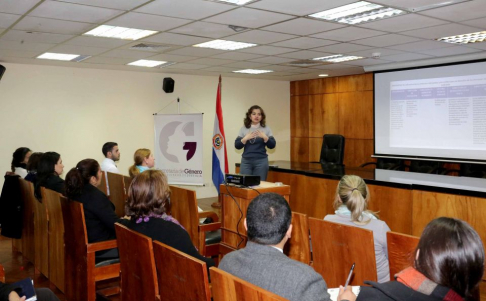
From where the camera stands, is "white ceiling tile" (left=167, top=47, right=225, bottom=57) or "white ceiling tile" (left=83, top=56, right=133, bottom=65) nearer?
"white ceiling tile" (left=167, top=47, right=225, bottom=57)

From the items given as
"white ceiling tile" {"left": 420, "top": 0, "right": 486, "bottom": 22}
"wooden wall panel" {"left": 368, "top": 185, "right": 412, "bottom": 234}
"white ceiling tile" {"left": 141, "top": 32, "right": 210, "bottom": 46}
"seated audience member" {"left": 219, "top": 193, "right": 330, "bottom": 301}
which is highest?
"white ceiling tile" {"left": 141, "top": 32, "right": 210, "bottom": 46}

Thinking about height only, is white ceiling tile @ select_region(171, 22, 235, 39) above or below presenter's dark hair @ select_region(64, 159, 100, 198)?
above

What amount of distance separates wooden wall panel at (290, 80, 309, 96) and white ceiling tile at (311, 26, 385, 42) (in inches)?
182

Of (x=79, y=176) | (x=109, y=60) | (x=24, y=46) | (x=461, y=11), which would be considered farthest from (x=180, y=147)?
(x=461, y=11)

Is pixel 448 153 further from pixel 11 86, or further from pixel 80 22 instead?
pixel 11 86

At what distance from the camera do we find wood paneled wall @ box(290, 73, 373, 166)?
8750mm

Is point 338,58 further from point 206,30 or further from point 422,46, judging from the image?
point 206,30

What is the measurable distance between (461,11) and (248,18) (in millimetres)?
1965

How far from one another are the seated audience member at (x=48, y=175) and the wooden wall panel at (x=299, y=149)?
6594 mm

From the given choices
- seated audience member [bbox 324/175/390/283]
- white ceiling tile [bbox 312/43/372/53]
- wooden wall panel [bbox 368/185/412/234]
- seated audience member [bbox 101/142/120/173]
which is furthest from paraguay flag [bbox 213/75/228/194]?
seated audience member [bbox 324/175/390/283]

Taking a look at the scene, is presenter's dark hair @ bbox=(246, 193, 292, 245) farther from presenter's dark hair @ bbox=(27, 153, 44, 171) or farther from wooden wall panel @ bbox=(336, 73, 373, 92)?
wooden wall panel @ bbox=(336, 73, 373, 92)

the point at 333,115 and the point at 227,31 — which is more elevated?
the point at 227,31

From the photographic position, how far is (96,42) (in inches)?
206

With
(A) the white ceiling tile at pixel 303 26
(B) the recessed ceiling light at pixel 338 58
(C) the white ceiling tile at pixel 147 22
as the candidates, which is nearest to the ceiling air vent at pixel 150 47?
(C) the white ceiling tile at pixel 147 22
